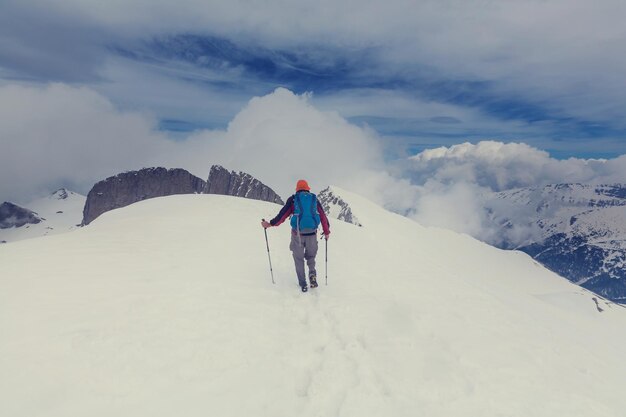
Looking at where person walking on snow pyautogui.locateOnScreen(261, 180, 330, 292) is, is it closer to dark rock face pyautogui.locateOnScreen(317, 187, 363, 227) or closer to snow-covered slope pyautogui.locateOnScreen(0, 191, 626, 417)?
snow-covered slope pyautogui.locateOnScreen(0, 191, 626, 417)

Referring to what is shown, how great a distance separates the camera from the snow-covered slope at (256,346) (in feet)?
20.7

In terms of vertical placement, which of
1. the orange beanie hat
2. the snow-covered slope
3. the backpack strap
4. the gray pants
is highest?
the orange beanie hat

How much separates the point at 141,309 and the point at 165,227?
9.42m

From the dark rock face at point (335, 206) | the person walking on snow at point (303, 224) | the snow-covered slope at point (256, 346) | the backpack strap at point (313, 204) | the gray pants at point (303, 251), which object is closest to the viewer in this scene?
the snow-covered slope at point (256, 346)

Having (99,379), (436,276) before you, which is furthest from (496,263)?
(99,379)

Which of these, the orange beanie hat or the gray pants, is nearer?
the gray pants

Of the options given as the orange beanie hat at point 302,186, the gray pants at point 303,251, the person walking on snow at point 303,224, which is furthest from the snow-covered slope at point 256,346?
the orange beanie hat at point 302,186

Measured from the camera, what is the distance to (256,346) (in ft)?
26.0

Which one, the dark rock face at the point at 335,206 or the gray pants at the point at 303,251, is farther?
the dark rock face at the point at 335,206

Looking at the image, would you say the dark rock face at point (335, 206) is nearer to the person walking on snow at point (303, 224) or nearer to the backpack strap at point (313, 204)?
the backpack strap at point (313, 204)

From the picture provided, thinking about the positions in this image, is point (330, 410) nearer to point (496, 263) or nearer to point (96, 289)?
point (96, 289)

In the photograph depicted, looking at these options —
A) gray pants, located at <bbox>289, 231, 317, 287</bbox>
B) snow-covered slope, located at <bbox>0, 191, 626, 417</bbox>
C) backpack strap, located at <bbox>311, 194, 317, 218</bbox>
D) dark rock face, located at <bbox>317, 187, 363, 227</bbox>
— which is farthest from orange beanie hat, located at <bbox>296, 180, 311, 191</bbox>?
dark rock face, located at <bbox>317, 187, 363, 227</bbox>

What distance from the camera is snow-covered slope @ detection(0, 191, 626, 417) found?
20.7 ft

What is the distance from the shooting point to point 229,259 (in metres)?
14.3
